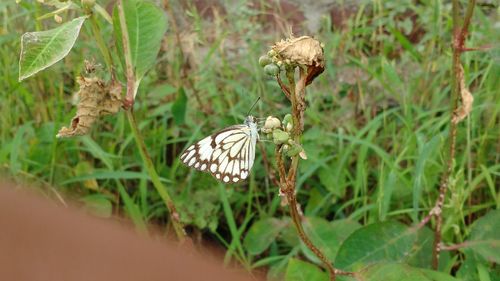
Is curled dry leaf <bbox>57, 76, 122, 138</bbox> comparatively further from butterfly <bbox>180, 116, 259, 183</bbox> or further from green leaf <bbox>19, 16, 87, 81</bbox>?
butterfly <bbox>180, 116, 259, 183</bbox>

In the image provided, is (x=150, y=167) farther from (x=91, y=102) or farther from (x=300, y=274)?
(x=300, y=274)

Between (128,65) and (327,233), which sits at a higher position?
(128,65)

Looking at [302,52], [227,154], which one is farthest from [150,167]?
[302,52]

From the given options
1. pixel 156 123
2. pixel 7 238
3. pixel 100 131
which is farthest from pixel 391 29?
pixel 7 238

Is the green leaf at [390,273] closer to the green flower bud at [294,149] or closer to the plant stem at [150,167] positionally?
the green flower bud at [294,149]

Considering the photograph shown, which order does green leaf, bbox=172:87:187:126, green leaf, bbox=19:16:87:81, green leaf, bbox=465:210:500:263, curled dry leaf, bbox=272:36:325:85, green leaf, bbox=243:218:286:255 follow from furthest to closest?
green leaf, bbox=172:87:187:126 → green leaf, bbox=243:218:286:255 → green leaf, bbox=465:210:500:263 → green leaf, bbox=19:16:87:81 → curled dry leaf, bbox=272:36:325:85

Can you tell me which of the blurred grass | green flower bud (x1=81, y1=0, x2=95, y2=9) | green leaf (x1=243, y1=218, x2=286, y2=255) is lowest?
green leaf (x1=243, y1=218, x2=286, y2=255)

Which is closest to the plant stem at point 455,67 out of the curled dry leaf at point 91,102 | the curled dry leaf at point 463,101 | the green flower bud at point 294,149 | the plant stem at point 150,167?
the curled dry leaf at point 463,101

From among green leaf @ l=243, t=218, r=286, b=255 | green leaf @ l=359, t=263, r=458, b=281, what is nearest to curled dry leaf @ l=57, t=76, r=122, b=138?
green leaf @ l=359, t=263, r=458, b=281
